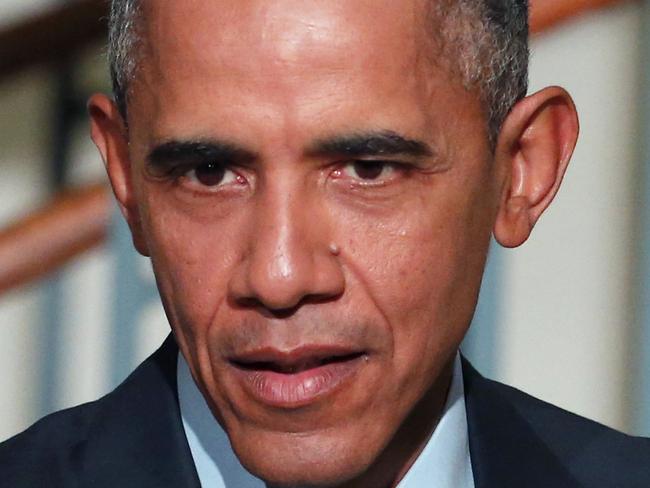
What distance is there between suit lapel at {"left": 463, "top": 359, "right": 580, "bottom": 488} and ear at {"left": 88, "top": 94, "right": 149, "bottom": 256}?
19.0 inches

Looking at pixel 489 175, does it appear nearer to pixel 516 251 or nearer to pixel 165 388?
pixel 165 388

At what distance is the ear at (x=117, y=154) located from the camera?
2047mm

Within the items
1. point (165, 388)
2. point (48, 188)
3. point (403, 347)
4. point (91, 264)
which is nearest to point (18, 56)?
point (48, 188)

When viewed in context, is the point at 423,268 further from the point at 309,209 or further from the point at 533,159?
the point at 533,159

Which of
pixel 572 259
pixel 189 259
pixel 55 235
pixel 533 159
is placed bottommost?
pixel 189 259

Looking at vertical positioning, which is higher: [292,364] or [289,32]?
[289,32]

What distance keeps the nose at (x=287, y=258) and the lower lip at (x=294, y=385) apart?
0.25 ft

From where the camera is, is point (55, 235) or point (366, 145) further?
point (55, 235)

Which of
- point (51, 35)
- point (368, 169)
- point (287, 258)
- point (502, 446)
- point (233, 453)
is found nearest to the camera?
point (287, 258)

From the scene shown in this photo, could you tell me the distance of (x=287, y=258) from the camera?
1.78 meters

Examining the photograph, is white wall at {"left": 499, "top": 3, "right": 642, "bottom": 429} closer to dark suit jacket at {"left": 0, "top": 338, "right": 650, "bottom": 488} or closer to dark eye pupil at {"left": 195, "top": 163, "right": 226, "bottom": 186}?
dark suit jacket at {"left": 0, "top": 338, "right": 650, "bottom": 488}

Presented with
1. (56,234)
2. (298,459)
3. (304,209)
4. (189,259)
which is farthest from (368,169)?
(56,234)

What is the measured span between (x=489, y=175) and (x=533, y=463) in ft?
1.37

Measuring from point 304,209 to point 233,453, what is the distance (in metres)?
0.36
